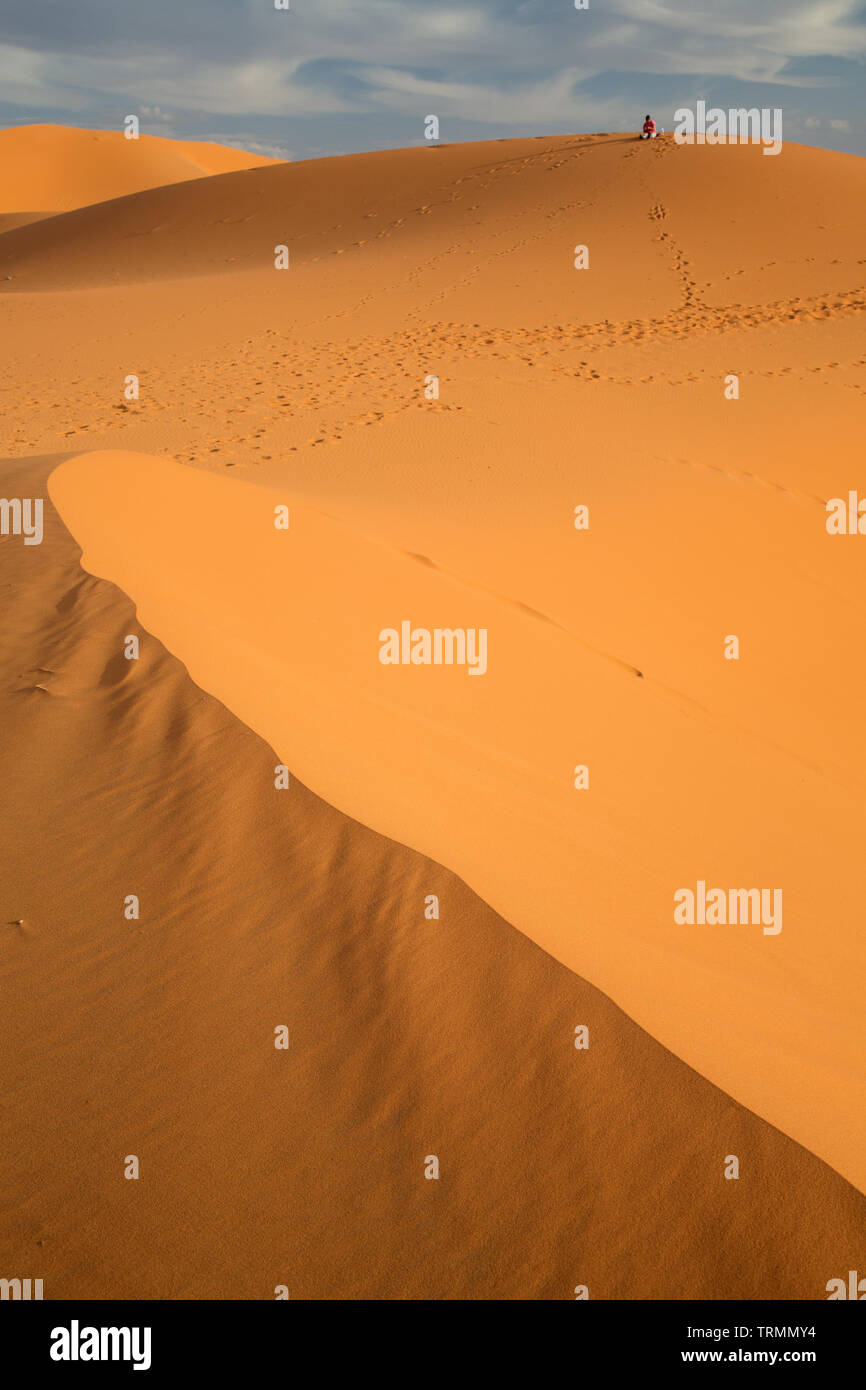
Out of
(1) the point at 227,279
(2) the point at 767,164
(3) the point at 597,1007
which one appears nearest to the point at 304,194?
(1) the point at 227,279

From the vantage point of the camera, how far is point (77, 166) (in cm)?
8044

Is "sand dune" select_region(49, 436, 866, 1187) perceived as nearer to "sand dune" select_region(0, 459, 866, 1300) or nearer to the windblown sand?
the windblown sand

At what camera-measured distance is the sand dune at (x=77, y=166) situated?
77062 millimetres

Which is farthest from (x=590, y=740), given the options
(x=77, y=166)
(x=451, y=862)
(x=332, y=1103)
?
(x=77, y=166)

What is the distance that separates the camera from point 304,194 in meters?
34.0

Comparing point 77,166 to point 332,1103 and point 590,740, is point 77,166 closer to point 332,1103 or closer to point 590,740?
point 590,740

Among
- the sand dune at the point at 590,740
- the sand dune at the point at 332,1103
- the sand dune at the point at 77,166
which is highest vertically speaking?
the sand dune at the point at 77,166

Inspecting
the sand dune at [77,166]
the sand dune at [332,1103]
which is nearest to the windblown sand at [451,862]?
the sand dune at [332,1103]

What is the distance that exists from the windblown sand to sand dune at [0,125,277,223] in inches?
3076

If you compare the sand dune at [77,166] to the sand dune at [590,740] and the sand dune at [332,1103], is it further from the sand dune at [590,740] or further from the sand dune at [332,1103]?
the sand dune at [332,1103]

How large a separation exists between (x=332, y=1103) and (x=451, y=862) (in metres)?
1.04

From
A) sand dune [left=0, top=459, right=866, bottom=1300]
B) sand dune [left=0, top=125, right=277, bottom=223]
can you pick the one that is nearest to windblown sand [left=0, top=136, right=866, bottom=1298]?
sand dune [left=0, top=459, right=866, bottom=1300]

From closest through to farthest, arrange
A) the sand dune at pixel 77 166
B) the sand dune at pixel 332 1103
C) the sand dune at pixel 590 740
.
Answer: the sand dune at pixel 332 1103 < the sand dune at pixel 590 740 < the sand dune at pixel 77 166
